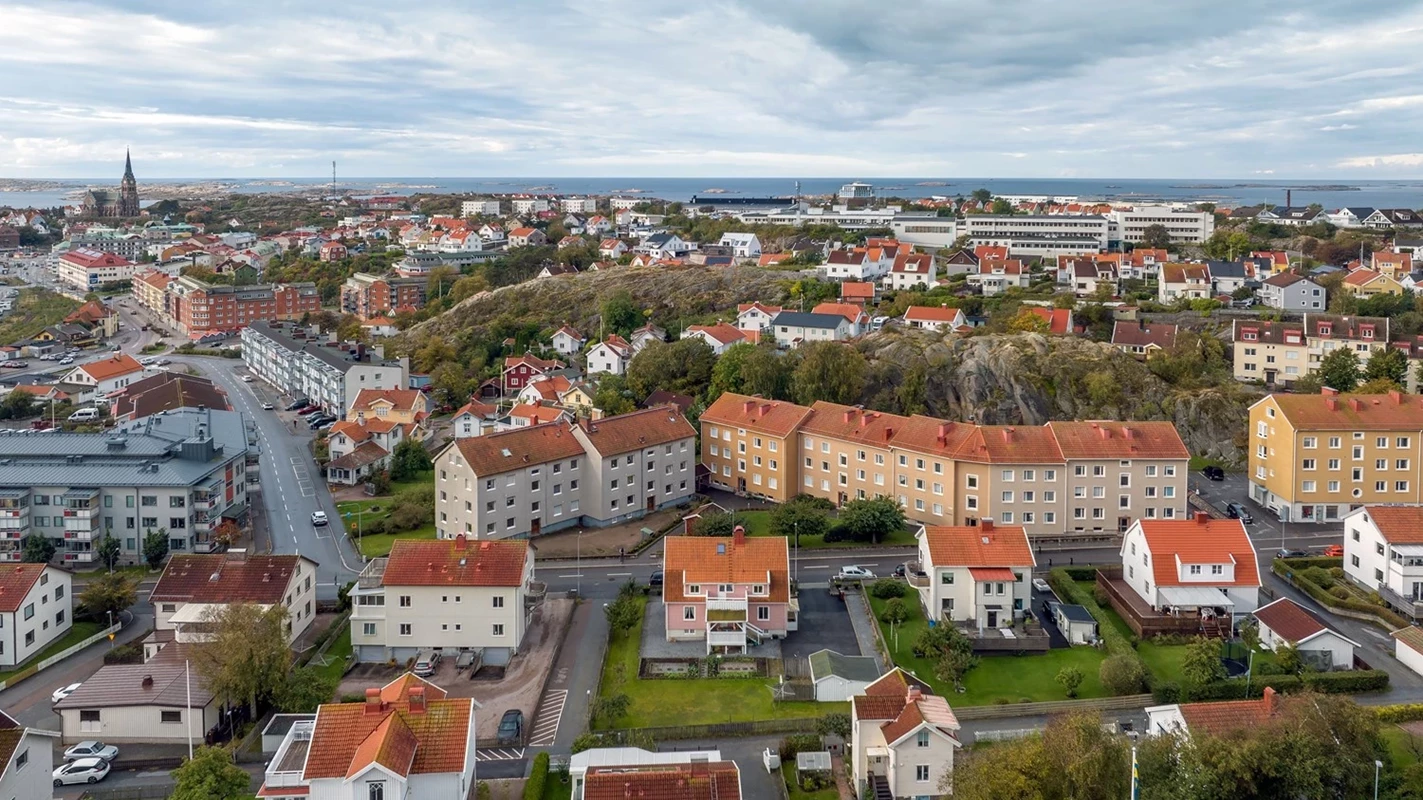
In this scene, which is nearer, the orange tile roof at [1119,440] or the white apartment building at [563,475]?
the white apartment building at [563,475]

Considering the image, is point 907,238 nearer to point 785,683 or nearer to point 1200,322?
point 1200,322

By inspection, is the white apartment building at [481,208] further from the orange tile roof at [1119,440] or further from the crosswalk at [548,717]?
the crosswalk at [548,717]

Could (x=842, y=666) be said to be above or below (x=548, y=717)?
above

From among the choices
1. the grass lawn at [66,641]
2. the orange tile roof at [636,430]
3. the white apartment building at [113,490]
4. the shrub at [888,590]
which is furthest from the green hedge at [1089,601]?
the white apartment building at [113,490]

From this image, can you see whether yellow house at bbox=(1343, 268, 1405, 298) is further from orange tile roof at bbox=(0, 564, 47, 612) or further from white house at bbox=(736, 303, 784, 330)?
orange tile roof at bbox=(0, 564, 47, 612)

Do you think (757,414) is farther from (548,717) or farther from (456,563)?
(548,717)

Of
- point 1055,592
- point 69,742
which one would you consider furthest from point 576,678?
point 1055,592

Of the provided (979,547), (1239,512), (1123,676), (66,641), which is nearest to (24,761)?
(66,641)
